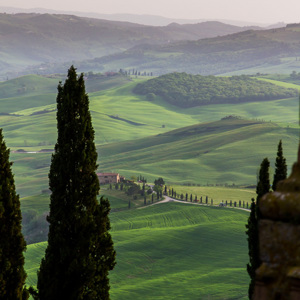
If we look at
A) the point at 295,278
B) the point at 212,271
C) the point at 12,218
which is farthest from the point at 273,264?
the point at 212,271

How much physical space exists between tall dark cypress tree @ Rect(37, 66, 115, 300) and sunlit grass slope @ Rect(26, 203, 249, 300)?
94.6 metres

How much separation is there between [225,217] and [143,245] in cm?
3166

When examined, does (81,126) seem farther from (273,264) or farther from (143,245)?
(143,245)

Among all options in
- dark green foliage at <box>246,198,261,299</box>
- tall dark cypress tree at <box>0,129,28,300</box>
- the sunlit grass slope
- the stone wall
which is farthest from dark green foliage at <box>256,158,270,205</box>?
the sunlit grass slope

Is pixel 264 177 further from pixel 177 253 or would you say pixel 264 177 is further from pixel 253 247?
pixel 177 253

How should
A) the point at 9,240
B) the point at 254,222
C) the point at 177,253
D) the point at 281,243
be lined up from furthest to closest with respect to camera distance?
the point at 177,253 < the point at 254,222 < the point at 9,240 < the point at 281,243

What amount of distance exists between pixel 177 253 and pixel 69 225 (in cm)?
13295

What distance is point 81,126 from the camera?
2597 cm

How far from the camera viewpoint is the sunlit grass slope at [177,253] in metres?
125

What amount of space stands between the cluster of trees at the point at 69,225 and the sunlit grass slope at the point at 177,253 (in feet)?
311

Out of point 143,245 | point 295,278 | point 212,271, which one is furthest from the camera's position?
point 143,245

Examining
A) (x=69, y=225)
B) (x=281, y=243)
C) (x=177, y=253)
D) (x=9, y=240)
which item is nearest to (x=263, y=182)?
(x=69, y=225)

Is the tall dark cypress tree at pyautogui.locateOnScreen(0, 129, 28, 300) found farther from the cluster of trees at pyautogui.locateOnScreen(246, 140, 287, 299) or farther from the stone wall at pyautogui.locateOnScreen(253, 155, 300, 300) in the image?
the stone wall at pyautogui.locateOnScreen(253, 155, 300, 300)

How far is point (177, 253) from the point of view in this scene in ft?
Answer: 511
